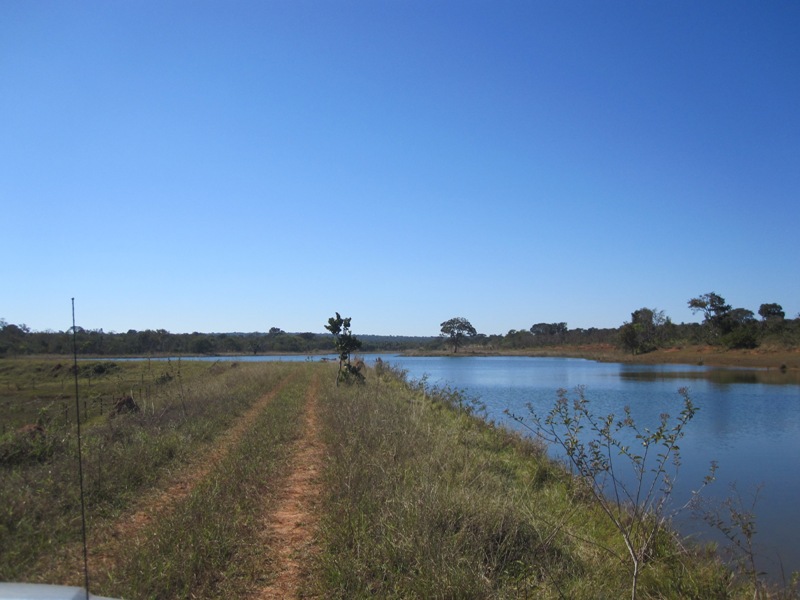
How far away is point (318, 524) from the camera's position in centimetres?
588

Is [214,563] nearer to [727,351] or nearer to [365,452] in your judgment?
[365,452]

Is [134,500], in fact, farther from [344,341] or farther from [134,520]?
[344,341]

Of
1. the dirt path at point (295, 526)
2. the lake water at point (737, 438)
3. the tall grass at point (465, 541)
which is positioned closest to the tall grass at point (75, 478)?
the dirt path at point (295, 526)

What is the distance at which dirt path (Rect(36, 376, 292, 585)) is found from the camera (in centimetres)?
441

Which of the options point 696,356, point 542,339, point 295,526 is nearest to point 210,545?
point 295,526

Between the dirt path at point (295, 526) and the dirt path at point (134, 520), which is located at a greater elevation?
the dirt path at point (134, 520)

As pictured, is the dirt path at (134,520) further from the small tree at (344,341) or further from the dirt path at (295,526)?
the small tree at (344,341)

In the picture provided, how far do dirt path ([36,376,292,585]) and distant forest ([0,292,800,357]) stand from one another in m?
14.9

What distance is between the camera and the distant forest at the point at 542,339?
35.1 meters

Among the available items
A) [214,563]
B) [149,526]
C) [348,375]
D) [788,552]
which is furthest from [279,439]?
[348,375]

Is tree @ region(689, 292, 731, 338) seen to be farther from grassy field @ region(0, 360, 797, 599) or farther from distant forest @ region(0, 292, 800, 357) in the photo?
grassy field @ region(0, 360, 797, 599)

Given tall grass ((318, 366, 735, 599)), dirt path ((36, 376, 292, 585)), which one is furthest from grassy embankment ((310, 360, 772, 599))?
dirt path ((36, 376, 292, 585))

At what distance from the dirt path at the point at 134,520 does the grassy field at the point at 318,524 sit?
20 mm

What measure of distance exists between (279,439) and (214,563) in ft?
18.3
